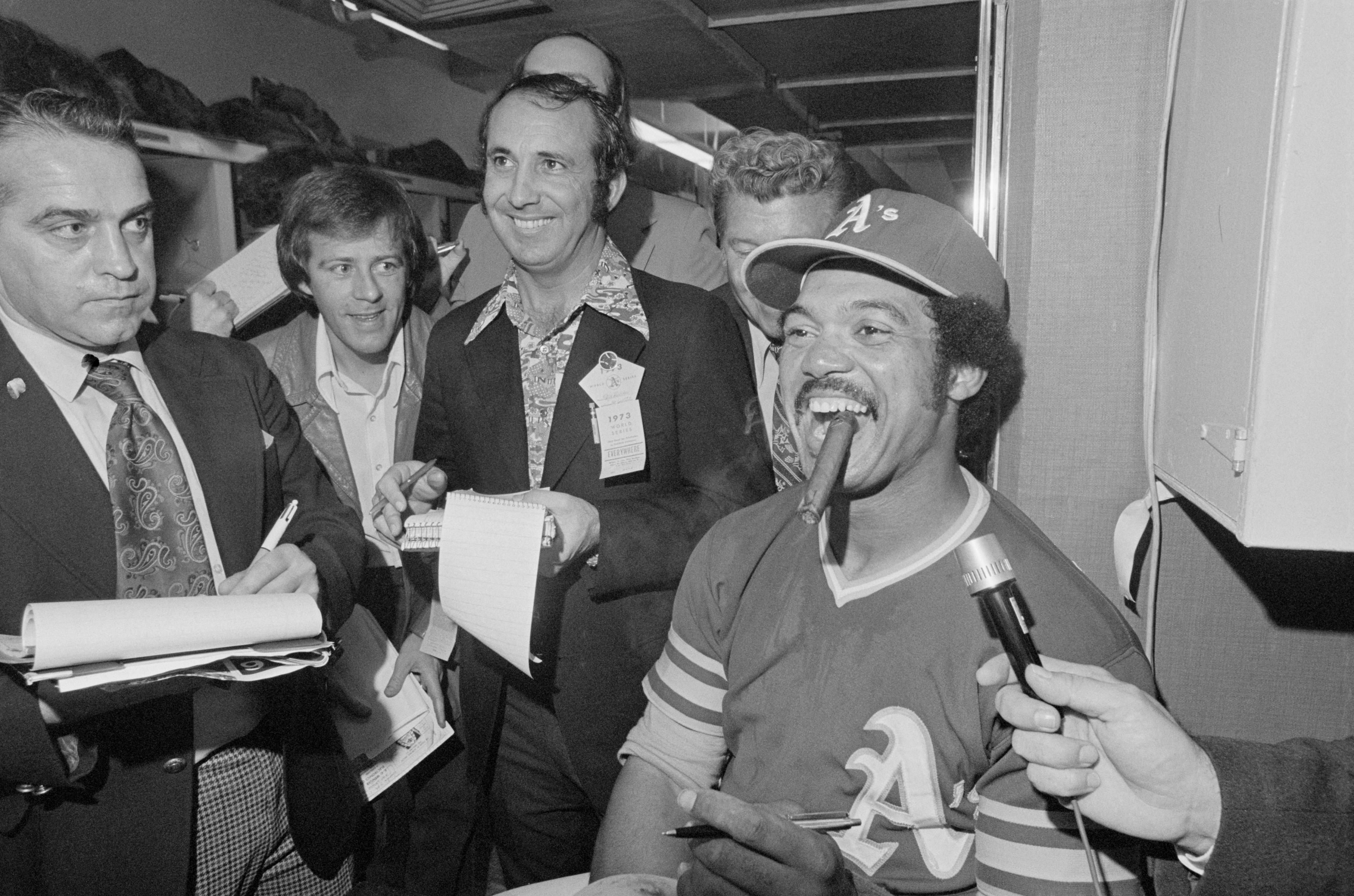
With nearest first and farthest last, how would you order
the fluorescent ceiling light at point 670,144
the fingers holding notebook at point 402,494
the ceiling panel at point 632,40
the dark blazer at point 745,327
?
the fingers holding notebook at point 402,494, the dark blazer at point 745,327, the ceiling panel at point 632,40, the fluorescent ceiling light at point 670,144

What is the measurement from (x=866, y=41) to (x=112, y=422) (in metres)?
3.54

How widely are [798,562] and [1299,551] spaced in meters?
0.87

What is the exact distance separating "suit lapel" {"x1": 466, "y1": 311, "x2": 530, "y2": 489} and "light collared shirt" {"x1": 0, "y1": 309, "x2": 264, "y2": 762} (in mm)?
636

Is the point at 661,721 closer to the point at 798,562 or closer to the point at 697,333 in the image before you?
the point at 798,562

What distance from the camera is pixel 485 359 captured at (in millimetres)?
2105

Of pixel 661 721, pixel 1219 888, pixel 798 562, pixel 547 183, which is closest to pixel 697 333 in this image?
pixel 547 183

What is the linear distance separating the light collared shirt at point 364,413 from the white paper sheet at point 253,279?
308 mm

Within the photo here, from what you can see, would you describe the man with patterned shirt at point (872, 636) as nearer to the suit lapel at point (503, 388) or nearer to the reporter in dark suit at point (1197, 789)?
the reporter in dark suit at point (1197, 789)

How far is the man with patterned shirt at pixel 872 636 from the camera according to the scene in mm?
1171

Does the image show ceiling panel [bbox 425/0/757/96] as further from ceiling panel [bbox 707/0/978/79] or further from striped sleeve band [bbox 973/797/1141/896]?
striped sleeve band [bbox 973/797/1141/896]

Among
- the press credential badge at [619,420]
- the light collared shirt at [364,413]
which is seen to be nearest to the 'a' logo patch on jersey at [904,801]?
the press credential badge at [619,420]

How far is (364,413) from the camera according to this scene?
2623mm

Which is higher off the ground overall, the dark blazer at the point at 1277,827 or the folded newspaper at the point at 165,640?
the folded newspaper at the point at 165,640

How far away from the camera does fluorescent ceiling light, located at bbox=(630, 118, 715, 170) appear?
5.24 m
